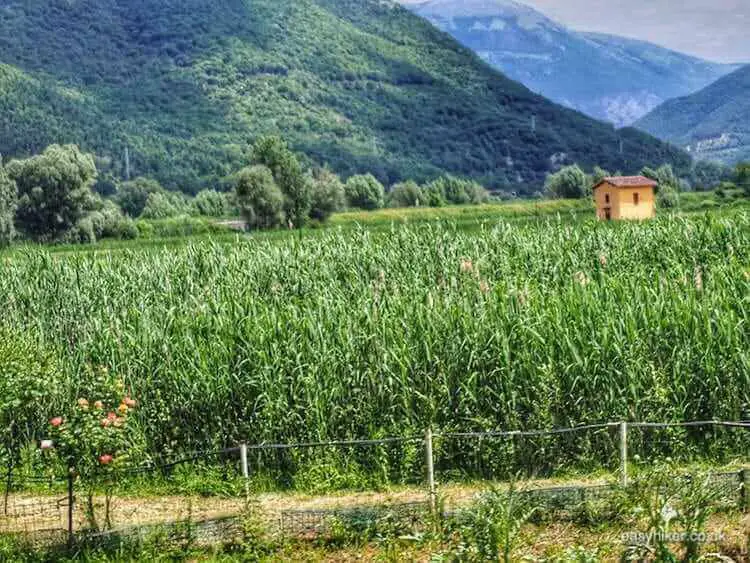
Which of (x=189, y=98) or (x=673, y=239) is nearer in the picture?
(x=673, y=239)

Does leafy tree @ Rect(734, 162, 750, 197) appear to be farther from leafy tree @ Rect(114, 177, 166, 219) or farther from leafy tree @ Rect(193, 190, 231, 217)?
leafy tree @ Rect(114, 177, 166, 219)

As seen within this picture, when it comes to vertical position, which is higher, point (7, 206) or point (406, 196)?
point (406, 196)

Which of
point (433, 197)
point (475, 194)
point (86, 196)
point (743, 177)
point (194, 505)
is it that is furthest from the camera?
point (475, 194)

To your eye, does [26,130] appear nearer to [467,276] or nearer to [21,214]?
[21,214]

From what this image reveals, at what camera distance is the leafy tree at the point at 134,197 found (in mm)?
124250

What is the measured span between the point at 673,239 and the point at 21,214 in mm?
51537

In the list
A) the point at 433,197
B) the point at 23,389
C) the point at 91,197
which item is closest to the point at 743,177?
the point at 433,197

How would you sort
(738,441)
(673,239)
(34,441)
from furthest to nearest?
1. (673,239)
2. (34,441)
3. (738,441)

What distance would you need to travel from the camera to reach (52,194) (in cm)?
6347

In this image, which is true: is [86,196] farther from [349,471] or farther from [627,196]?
[349,471]

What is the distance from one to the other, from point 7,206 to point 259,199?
1512 centimetres

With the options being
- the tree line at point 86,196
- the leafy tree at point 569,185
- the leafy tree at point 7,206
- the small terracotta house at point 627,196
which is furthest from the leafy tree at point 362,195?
the small terracotta house at point 627,196

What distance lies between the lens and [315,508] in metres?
11.0

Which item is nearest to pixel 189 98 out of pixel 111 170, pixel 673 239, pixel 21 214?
pixel 111 170
